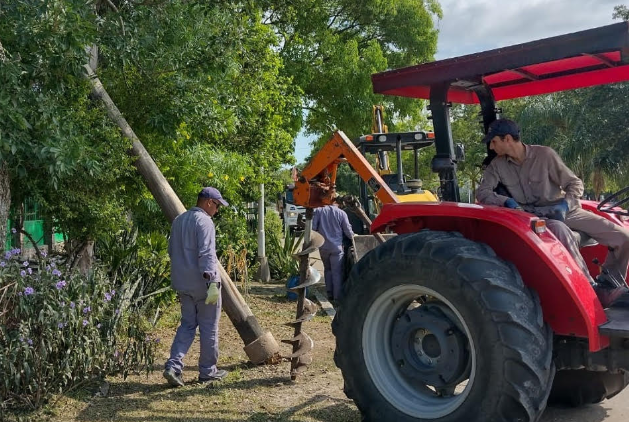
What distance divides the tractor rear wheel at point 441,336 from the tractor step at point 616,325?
28 centimetres

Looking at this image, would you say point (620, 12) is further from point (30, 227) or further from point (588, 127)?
point (30, 227)

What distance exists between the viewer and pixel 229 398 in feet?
18.5

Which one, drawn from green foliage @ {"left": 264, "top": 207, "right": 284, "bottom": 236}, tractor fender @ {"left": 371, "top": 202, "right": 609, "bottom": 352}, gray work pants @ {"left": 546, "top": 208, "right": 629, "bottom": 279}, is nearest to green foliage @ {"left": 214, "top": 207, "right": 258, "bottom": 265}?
green foliage @ {"left": 264, "top": 207, "right": 284, "bottom": 236}

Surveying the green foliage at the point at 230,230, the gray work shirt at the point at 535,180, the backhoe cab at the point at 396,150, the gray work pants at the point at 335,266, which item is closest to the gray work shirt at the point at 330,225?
the gray work pants at the point at 335,266

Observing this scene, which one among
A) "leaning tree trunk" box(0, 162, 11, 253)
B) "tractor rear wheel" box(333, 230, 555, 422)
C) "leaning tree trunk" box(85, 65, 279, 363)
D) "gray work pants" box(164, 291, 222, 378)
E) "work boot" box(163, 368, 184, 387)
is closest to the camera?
"tractor rear wheel" box(333, 230, 555, 422)

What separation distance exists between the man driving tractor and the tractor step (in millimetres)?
287

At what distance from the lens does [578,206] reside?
4.58m

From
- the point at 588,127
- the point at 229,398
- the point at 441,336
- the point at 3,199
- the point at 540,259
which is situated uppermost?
the point at 588,127

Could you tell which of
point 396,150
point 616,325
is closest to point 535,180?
point 616,325

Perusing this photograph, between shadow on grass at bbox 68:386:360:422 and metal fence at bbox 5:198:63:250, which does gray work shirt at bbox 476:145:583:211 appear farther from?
metal fence at bbox 5:198:63:250

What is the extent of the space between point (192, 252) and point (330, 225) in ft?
13.7

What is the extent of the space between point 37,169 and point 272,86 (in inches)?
188

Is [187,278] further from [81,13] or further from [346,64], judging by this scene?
[346,64]

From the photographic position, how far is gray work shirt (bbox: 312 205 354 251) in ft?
33.2
